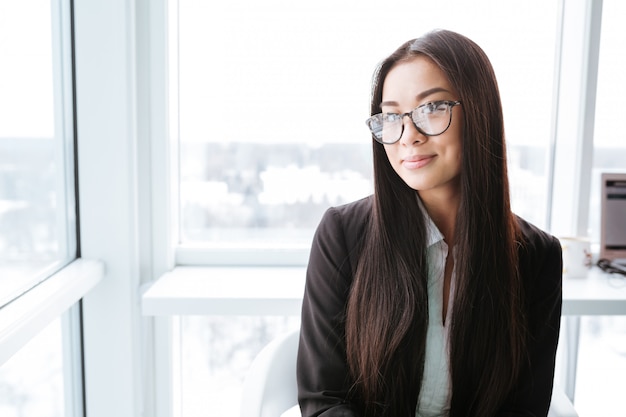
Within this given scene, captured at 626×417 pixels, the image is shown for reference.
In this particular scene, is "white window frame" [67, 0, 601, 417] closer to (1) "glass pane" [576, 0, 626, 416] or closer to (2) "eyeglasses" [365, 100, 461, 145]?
(1) "glass pane" [576, 0, 626, 416]

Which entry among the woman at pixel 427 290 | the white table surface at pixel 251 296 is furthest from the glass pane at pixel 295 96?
the woman at pixel 427 290

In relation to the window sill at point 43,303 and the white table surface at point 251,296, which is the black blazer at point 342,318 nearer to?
the white table surface at point 251,296

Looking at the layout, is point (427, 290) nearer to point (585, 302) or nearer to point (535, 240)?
point (535, 240)

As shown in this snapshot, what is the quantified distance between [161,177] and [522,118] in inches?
48.6

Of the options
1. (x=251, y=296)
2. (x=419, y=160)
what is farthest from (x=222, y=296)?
(x=419, y=160)

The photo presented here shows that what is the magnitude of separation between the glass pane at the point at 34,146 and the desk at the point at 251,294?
300 millimetres

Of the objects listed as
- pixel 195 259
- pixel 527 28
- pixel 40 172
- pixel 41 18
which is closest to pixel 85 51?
pixel 41 18

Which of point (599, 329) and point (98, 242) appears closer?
point (98, 242)

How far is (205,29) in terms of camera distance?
1690mm

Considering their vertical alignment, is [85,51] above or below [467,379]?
above

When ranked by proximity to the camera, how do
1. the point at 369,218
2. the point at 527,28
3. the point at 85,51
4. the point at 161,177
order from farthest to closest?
the point at 527,28 → the point at 161,177 → the point at 85,51 → the point at 369,218

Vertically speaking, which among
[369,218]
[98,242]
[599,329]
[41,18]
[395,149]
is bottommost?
[599,329]

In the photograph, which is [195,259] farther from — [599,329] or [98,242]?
[599,329]

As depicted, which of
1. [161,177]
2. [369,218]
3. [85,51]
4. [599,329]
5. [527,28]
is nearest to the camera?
[369,218]
